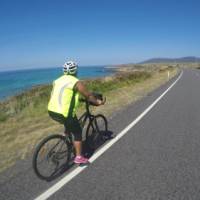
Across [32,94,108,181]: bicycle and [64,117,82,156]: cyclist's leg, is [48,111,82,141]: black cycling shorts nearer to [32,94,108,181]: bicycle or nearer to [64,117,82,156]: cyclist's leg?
[64,117,82,156]: cyclist's leg

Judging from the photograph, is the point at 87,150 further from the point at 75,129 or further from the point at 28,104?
the point at 28,104

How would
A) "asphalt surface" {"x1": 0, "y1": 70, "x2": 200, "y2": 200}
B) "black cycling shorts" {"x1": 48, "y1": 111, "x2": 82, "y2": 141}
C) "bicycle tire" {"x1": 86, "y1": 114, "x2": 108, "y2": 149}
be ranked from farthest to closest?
"bicycle tire" {"x1": 86, "y1": 114, "x2": 108, "y2": 149}
"black cycling shorts" {"x1": 48, "y1": 111, "x2": 82, "y2": 141}
"asphalt surface" {"x1": 0, "y1": 70, "x2": 200, "y2": 200}

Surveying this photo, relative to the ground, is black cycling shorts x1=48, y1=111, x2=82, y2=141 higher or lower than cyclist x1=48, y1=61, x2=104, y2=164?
lower

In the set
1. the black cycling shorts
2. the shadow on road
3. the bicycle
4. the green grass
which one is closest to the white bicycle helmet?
the black cycling shorts

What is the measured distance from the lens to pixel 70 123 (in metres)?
5.80

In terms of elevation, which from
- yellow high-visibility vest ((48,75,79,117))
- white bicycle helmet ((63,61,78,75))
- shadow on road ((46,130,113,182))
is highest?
white bicycle helmet ((63,61,78,75))

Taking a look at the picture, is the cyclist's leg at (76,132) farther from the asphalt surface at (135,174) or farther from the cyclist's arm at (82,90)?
the cyclist's arm at (82,90)

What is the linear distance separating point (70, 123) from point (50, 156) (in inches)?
27.3

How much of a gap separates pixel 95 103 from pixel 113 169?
1.37 meters

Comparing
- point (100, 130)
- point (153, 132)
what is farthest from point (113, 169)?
point (153, 132)

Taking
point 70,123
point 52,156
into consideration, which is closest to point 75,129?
point 70,123

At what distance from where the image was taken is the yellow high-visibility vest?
5.62 m

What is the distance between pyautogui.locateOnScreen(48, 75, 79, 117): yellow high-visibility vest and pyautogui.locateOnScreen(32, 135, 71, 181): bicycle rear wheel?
19.6 inches

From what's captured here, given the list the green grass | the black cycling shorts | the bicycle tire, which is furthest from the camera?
the green grass
